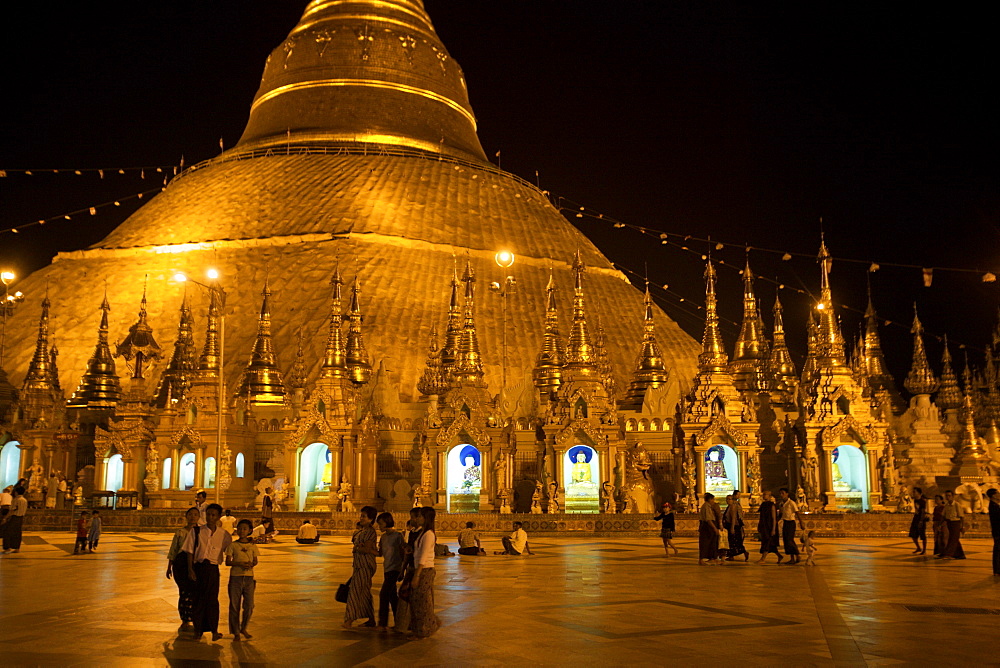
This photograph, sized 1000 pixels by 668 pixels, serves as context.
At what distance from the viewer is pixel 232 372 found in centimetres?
3991

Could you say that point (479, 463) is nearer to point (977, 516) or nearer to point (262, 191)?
point (977, 516)

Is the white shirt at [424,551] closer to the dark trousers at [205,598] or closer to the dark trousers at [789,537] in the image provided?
the dark trousers at [205,598]

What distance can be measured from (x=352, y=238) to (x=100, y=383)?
491 inches

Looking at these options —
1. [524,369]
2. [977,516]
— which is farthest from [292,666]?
[524,369]

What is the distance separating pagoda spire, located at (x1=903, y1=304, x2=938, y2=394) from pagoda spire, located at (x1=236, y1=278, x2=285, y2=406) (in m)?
25.9

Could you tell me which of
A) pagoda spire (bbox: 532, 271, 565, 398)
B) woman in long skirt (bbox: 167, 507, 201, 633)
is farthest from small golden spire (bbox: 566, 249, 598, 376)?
woman in long skirt (bbox: 167, 507, 201, 633)

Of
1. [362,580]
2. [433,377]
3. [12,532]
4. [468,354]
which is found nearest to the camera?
[362,580]

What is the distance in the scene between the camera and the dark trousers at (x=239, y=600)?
1088 centimetres

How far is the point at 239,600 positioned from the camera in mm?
10961

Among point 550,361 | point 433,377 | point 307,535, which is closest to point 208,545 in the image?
point 307,535

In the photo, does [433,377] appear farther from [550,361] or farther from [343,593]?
[343,593]

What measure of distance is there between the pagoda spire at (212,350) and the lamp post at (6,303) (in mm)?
9731

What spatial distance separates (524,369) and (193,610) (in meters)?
30.0

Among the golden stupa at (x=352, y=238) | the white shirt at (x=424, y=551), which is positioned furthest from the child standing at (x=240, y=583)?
the golden stupa at (x=352, y=238)
